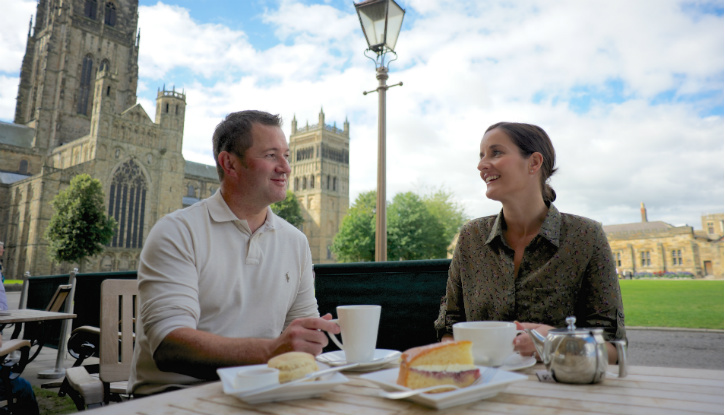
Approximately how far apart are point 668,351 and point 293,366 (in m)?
8.63

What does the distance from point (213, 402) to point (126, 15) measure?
53088 millimetres

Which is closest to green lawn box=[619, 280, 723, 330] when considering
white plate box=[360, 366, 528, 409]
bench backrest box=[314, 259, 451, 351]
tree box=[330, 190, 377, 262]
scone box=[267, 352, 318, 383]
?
bench backrest box=[314, 259, 451, 351]

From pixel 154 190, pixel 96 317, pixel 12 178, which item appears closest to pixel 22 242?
pixel 12 178

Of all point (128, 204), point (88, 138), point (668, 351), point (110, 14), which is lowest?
point (668, 351)

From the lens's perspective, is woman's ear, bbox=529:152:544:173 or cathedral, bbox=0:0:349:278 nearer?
woman's ear, bbox=529:152:544:173

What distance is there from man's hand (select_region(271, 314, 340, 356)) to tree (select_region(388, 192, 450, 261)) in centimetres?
2763

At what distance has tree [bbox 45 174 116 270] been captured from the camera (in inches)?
1099

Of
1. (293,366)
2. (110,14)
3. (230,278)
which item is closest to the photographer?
(293,366)

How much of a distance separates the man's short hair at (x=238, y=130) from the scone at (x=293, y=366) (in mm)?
1198

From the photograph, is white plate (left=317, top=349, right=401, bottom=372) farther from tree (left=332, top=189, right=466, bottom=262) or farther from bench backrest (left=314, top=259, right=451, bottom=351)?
tree (left=332, top=189, right=466, bottom=262)

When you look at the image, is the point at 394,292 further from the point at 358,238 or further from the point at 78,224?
the point at 78,224

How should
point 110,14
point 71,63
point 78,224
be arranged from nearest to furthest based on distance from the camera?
point 78,224
point 71,63
point 110,14

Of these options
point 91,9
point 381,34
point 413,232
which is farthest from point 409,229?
point 91,9

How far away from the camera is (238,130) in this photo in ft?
6.58
